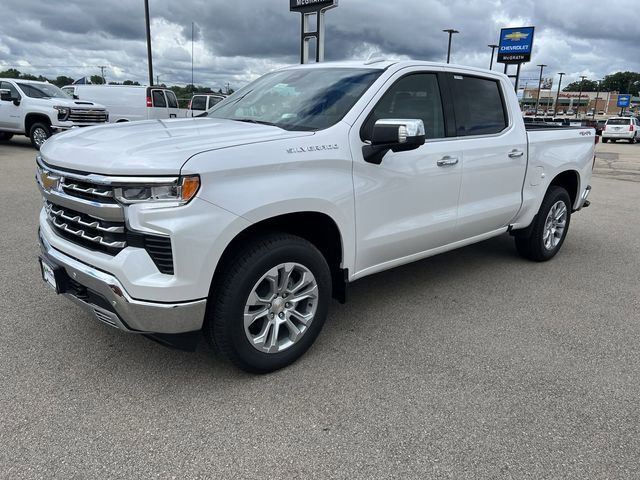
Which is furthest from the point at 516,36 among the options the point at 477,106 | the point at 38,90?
the point at 477,106

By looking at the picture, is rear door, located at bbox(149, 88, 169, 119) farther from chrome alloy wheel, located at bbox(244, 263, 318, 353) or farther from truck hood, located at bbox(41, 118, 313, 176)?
chrome alloy wheel, located at bbox(244, 263, 318, 353)

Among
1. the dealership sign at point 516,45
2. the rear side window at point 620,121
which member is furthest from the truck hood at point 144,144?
the rear side window at point 620,121

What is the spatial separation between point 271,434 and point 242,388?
1.50 feet

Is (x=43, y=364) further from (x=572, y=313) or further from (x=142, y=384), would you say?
(x=572, y=313)

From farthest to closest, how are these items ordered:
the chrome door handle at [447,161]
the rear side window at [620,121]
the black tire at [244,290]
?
the rear side window at [620,121], the chrome door handle at [447,161], the black tire at [244,290]

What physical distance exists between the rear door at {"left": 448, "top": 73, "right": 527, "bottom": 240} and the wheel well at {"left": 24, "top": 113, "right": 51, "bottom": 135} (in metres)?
13.5

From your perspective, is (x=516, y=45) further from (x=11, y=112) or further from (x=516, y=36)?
(x=11, y=112)

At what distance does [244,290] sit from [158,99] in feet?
61.4

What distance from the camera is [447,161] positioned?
3.92m

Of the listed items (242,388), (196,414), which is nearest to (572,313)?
(242,388)

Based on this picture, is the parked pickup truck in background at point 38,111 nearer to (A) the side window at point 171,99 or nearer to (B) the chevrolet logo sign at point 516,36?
(A) the side window at point 171,99

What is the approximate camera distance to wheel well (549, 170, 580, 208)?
5.68 m

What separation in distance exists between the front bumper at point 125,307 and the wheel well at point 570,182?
448 centimetres

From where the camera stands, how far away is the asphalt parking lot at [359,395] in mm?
2406
